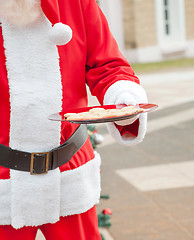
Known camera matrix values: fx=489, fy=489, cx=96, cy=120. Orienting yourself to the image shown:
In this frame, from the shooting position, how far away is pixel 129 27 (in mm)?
15234

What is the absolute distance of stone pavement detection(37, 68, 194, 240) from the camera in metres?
3.06

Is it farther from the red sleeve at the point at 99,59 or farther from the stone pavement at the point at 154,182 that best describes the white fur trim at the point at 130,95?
the stone pavement at the point at 154,182

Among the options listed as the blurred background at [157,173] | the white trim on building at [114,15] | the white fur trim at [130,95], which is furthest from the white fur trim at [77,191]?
the white trim on building at [114,15]

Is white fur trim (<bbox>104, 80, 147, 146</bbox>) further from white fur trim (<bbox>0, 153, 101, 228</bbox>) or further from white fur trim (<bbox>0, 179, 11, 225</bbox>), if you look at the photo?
white fur trim (<bbox>0, 179, 11, 225</bbox>)

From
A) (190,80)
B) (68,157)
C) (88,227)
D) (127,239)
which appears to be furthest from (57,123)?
(190,80)

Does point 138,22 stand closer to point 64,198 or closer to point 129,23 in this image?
point 129,23

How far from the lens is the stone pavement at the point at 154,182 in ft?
10.0

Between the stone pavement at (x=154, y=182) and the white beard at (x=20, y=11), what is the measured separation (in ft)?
5.06

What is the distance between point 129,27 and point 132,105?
1402 cm

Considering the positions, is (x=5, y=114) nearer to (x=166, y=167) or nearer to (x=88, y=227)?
(x=88, y=227)

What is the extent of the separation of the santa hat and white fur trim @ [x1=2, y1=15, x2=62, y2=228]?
3 cm

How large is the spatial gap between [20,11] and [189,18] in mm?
15665

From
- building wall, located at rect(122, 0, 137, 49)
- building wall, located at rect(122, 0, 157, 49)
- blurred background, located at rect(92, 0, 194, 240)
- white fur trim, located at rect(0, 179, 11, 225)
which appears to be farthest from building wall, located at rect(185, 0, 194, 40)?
white fur trim, located at rect(0, 179, 11, 225)

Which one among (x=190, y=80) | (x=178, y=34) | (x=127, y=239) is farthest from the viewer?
(x=178, y=34)
